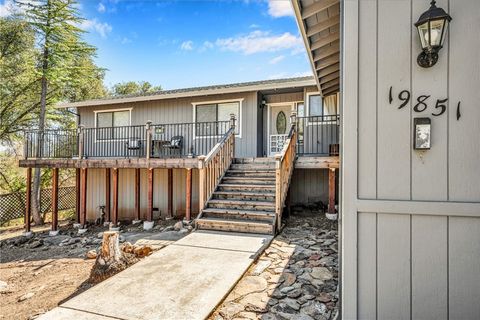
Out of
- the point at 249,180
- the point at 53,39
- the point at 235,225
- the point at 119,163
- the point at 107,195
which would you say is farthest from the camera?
the point at 53,39

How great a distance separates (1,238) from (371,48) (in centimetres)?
1200

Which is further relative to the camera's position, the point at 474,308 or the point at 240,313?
the point at 240,313

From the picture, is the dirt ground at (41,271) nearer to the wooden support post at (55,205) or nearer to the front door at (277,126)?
the wooden support post at (55,205)

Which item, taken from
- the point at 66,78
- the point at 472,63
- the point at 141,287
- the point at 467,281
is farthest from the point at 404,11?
the point at 66,78

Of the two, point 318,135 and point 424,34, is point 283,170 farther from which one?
point 424,34

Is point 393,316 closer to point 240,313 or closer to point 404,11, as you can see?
point 240,313

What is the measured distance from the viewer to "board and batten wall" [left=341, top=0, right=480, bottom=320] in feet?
6.42

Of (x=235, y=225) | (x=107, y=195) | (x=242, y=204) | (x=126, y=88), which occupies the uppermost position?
(x=126, y=88)

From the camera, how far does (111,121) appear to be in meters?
11.2

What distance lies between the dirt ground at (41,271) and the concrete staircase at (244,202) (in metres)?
1.38

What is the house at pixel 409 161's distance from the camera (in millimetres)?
1956

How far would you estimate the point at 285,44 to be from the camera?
11422 mm

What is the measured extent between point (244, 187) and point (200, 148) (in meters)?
3.54

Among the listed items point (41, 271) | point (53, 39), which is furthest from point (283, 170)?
point (53, 39)
